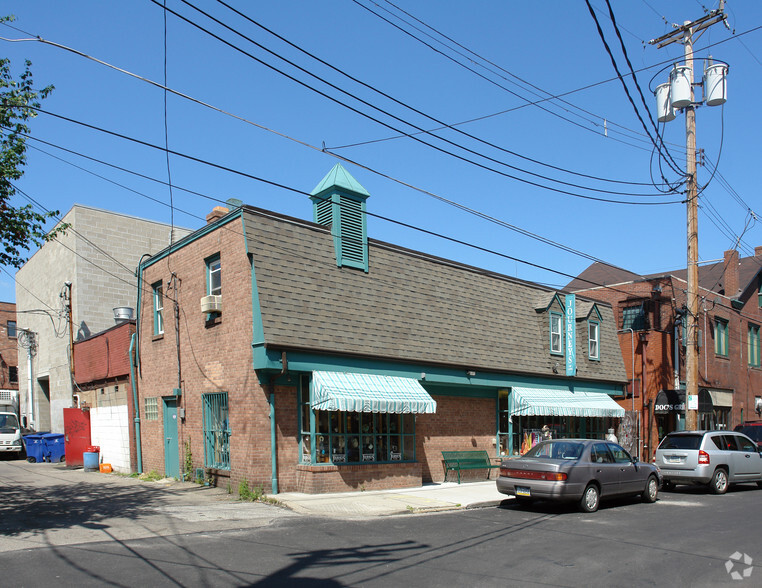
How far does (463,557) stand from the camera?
8.90 metres

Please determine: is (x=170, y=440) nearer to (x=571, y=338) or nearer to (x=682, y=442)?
(x=571, y=338)

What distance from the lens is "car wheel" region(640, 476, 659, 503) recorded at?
14852 mm

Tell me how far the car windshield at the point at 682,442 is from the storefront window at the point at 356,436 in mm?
6850

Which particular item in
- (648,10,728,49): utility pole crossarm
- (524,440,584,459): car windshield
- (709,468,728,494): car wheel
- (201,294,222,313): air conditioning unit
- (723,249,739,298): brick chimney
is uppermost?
(648,10,728,49): utility pole crossarm

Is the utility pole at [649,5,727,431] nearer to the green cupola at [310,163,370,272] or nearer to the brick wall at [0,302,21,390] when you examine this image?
the green cupola at [310,163,370,272]

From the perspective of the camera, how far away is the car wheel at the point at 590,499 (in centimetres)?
1314

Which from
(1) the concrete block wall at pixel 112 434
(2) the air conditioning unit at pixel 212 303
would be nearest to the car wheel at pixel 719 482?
(2) the air conditioning unit at pixel 212 303

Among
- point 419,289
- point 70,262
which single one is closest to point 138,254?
point 70,262

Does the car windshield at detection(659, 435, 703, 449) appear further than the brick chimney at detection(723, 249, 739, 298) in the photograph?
No

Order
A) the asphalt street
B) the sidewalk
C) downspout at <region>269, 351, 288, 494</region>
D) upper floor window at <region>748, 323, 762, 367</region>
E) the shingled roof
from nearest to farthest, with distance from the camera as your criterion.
→ the asphalt street
the sidewalk
downspout at <region>269, 351, 288, 494</region>
the shingled roof
upper floor window at <region>748, 323, 762, 367</region>

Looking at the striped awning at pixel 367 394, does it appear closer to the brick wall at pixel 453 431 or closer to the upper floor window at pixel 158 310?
the brick wall at pixel 453 431

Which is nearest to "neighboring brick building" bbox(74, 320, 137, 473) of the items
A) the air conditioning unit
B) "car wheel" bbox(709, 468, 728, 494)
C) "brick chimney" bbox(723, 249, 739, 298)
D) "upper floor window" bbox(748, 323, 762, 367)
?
the air conditioning unit

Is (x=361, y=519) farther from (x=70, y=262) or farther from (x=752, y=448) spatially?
(x=70, y=262)

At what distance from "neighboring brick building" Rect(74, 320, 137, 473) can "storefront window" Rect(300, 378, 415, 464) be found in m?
7.57
